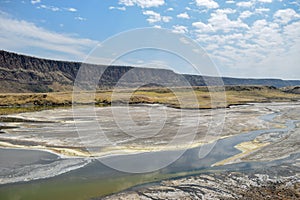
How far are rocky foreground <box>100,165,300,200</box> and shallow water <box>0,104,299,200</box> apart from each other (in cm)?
137

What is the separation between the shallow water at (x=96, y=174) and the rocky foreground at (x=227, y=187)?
1.37 metres

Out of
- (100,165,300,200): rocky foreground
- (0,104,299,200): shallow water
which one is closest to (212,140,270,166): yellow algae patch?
(0,104,299,200): shallow water

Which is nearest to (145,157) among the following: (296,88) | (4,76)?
(296,88)

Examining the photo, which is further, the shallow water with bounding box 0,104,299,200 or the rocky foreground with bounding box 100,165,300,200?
the shallow water with bounding box 0,104,299,200

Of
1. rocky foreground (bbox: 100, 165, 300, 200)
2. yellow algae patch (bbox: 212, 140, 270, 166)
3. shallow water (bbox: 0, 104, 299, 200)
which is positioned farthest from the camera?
yellow algae patch (bbox: 212, 140, 270, 166)

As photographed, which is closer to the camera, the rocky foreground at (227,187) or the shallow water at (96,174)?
the rocky foreground at (227,187)

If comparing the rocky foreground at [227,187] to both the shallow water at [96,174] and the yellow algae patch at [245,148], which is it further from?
the yellow algae patch at [245,148]

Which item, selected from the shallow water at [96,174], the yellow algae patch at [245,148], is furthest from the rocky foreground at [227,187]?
the yellow algae patch at [245,148]

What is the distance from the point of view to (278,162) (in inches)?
818

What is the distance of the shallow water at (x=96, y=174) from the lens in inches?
569

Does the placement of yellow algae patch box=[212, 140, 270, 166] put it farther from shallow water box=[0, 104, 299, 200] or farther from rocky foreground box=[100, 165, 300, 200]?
rocky foreground box=[100, 165, 300, 200]

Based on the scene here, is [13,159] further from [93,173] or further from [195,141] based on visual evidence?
[195,141]

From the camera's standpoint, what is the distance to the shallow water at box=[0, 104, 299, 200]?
569 inches

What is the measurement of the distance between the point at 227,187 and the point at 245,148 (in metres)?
11.7
